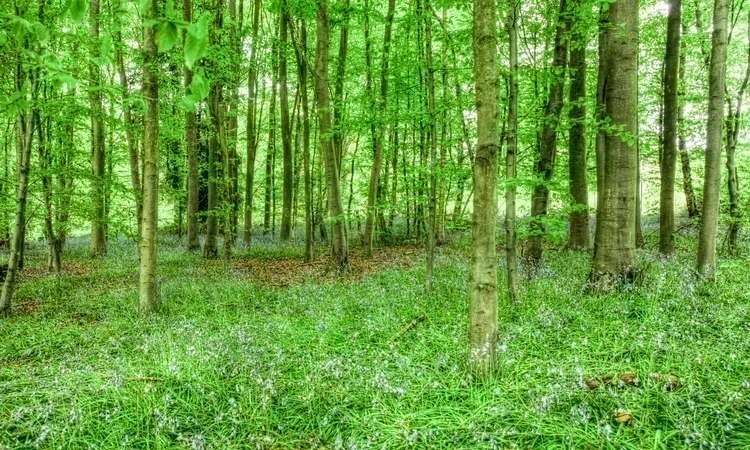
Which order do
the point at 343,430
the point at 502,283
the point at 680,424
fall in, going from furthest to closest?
the point at 502,283, the point at 343,430, the point at 680,424

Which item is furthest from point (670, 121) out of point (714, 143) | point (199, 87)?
point (199, 87)

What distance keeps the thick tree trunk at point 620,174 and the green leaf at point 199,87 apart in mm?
7484

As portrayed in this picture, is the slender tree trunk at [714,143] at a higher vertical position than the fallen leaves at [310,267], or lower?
higher

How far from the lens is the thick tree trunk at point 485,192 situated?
172 inches

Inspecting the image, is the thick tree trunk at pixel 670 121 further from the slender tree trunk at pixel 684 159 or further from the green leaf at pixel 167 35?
the green leaf at pixel 167 35

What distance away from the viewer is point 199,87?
1890 millimetres

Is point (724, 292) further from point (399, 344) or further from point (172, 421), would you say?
point (172, 421)

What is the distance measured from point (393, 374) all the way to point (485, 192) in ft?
7.71

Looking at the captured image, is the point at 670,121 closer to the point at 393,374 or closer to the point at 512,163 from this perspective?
the point at 512,163

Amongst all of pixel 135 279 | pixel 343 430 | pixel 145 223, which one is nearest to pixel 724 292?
pixel 343 430

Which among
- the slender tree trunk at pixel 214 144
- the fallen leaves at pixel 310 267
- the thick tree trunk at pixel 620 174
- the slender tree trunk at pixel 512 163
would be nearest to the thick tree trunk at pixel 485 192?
the slender tree trunk at pixel 512 163

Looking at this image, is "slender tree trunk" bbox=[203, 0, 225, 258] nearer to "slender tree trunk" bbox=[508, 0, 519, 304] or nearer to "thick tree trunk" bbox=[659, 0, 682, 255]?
"slender tree trunk" bbox=[508, 0, 519, 304]

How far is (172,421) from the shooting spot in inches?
157

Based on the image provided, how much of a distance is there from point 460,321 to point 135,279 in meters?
10.2
